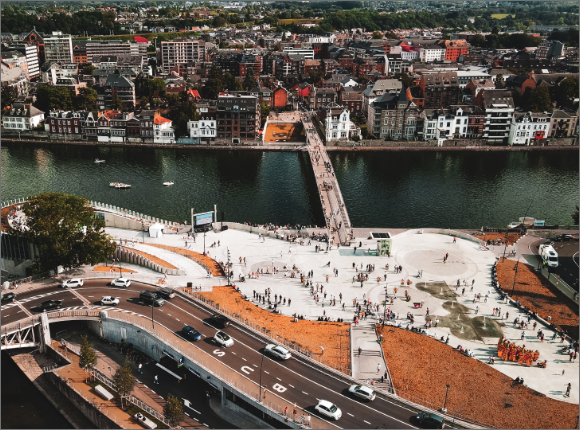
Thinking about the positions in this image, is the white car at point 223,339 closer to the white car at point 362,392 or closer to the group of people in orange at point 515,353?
the white car at point 362,392

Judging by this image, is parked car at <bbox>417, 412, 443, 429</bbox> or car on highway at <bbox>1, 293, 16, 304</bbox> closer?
parked car at <bbox>417, 412, 443, 429</bbox>

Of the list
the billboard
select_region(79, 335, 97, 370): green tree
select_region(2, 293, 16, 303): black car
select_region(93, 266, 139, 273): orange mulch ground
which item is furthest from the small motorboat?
select_region(79, 335, 97, 370): green tree

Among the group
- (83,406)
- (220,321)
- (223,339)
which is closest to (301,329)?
(220,321)

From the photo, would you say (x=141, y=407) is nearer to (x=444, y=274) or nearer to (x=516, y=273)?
(x=444, y=274)

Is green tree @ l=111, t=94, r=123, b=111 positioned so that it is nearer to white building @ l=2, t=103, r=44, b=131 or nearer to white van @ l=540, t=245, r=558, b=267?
white building @ l=2, t=103, r=44, b=131

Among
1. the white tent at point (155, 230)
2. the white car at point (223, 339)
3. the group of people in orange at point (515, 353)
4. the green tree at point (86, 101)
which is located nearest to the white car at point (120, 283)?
the white car at point (223, 339)

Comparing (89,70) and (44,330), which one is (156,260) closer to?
(44,330)
